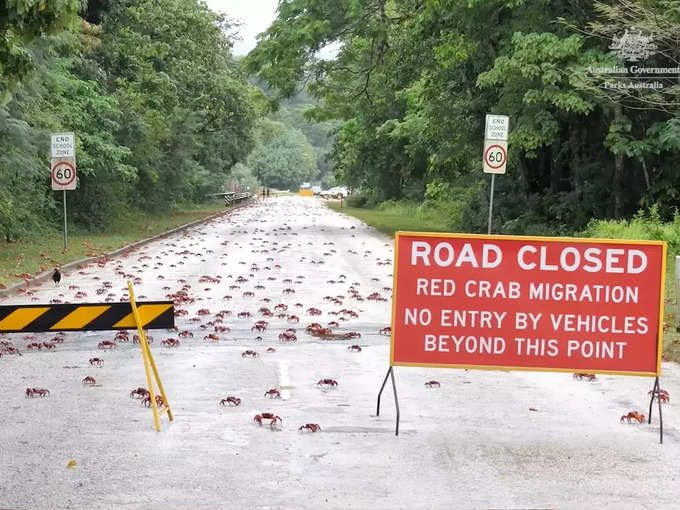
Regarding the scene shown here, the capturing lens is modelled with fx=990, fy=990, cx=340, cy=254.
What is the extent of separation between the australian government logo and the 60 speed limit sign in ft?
11.9

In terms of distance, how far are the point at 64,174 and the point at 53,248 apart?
7.93ft

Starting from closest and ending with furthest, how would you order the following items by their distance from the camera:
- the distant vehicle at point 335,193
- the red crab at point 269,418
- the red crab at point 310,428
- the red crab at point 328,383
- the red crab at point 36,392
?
the red crab at point 310,428
the red crab at point 269,418
the red crab at point 36,392
the red crab at point 328,383
the distant vehicle at point 335,193

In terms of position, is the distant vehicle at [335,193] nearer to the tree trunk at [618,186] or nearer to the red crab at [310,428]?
the tree trunk at [618,186]

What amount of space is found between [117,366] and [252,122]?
53.1 meters

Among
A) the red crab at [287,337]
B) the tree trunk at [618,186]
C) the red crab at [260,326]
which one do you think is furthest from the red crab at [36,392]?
the tree trunk at [618,186]

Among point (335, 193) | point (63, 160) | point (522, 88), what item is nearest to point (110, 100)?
point (63, 160)

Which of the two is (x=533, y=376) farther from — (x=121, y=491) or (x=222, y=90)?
(x=222, y=90)

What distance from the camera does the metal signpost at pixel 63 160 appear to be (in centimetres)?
2375

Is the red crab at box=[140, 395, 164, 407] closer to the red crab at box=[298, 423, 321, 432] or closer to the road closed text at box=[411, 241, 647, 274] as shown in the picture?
the red crab at box=[298, 423, 321, 432]

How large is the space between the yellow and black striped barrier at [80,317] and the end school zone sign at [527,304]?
5.98ft

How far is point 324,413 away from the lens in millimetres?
7988

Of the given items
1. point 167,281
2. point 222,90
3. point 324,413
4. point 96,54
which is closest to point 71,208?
point 96,54

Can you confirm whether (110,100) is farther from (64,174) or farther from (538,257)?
(538,257)

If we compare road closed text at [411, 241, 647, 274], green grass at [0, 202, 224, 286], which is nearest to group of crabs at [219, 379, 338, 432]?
road closed text at [411, 241, 647, 274]
